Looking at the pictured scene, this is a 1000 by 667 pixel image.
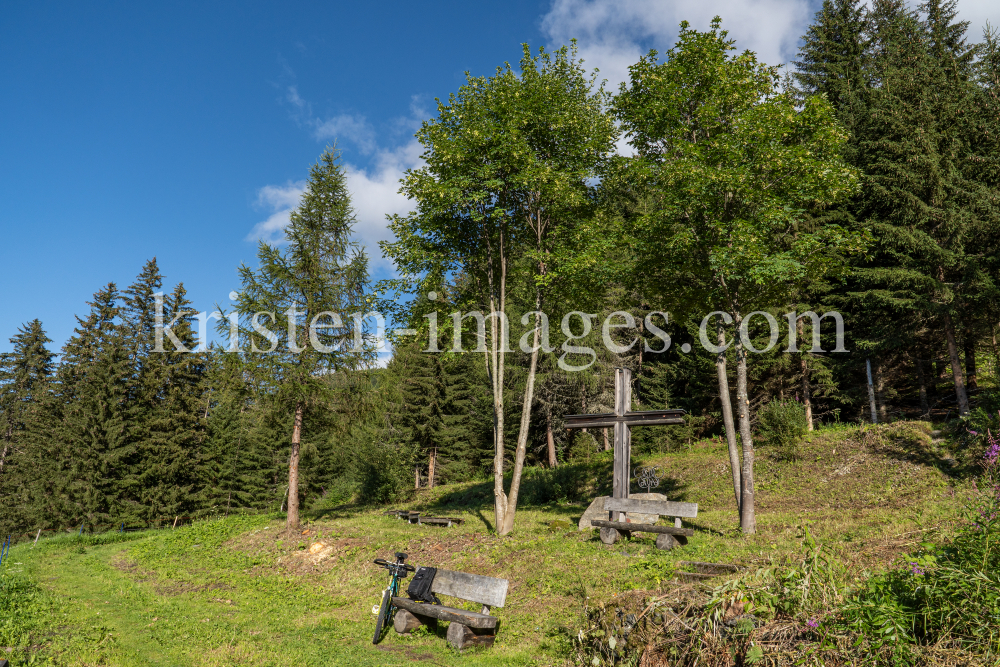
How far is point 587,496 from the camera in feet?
68.6

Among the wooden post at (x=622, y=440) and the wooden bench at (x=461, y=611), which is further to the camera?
the wooden post at (x=622, y=440)

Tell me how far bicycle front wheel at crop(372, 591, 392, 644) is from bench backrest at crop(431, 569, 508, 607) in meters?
0.77

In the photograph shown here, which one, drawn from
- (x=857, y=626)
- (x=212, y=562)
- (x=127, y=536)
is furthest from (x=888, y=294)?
(x=127, y=536)

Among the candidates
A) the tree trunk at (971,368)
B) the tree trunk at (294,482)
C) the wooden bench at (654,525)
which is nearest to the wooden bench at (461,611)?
the wooden bench at (654,525)

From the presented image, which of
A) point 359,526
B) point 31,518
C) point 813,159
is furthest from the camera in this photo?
point 31,518

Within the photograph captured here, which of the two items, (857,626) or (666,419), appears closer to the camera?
(857,626)

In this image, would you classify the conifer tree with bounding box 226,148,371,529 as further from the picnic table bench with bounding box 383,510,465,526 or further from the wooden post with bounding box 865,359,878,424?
the wooden post with bounding box 865,359,878,424

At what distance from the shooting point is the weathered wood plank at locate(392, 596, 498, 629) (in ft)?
24.3

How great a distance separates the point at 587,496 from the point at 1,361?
49.8 meters

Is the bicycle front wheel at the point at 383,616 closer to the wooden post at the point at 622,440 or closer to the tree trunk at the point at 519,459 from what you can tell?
the tree trunk at the point at 519,459

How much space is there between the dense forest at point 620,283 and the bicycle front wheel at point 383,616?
5555mm

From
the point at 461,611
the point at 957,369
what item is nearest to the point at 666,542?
the point at 461,611

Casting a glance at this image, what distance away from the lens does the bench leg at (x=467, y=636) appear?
24.3 feet

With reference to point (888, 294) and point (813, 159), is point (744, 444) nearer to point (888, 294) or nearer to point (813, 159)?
point (813, 159)
